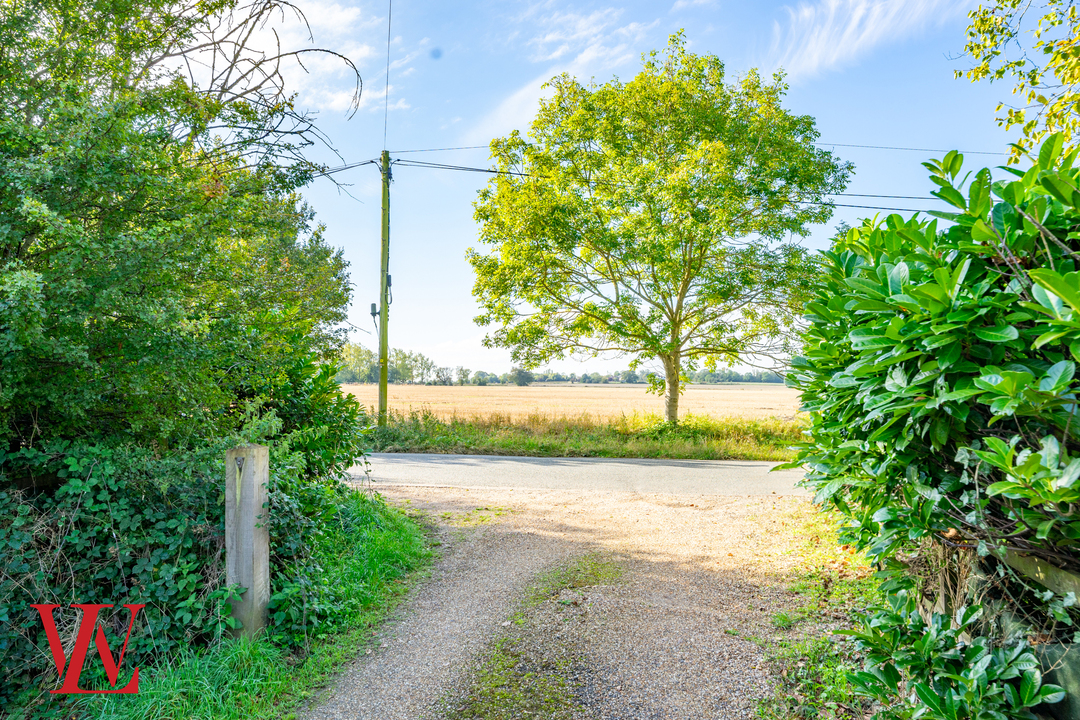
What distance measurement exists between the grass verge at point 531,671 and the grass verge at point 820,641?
1042mm

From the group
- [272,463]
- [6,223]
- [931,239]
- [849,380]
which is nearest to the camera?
[931,239]

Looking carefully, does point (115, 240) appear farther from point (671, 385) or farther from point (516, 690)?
point (671, 385)

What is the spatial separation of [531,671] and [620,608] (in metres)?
1.00

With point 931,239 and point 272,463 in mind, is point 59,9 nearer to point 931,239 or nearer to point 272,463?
point 272,463

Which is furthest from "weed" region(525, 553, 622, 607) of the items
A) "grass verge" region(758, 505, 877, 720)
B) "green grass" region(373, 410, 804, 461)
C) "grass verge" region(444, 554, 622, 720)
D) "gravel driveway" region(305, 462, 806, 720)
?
Answer: "green grass" region(373, 410, 804, 461)

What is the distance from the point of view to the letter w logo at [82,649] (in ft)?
9.73

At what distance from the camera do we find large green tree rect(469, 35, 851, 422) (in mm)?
13812

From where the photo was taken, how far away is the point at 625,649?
3.50 metres

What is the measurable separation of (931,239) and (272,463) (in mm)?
4342

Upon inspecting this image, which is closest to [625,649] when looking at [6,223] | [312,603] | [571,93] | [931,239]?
[312,603]

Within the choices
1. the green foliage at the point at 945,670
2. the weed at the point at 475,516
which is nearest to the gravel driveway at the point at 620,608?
the weed at the point at 475,516

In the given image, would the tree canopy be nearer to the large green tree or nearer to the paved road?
the paved road

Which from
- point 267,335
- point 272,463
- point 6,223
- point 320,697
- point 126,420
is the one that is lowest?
point 320,697

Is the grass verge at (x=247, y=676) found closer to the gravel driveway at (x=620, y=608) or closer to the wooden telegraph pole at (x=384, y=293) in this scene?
the gravel driveway at (x=620, y=608)
